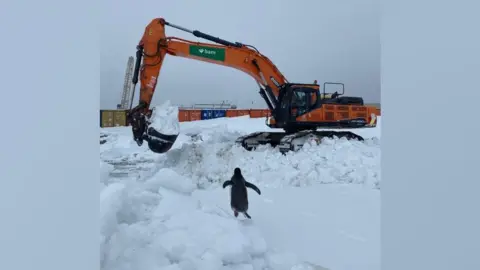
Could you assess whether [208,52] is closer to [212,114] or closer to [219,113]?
[212,114]

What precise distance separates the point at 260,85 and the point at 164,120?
2276 millimetres

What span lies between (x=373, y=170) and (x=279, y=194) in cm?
137

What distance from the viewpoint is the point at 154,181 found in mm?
3227

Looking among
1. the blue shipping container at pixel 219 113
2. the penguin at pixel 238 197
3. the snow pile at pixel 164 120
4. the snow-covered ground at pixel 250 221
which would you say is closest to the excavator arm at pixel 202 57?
the snow pile at pixel 164 120

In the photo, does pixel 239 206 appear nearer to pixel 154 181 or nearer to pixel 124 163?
pixel 154 181

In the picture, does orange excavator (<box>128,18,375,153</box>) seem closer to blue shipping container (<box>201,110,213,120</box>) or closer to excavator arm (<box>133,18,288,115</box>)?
excavator arm (<box>133,18,288,115</box>)

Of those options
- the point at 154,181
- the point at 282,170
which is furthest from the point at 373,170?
the point at 154,181

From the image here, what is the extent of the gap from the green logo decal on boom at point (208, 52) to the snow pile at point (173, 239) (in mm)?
3948

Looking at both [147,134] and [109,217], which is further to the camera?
[147,134]

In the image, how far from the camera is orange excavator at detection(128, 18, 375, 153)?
577 centimetres

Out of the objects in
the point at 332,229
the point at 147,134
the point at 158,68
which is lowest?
the point at 332,229

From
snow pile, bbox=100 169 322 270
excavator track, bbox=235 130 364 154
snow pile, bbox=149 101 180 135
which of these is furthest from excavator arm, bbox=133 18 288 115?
snow pile, bbox=100 169 322 270

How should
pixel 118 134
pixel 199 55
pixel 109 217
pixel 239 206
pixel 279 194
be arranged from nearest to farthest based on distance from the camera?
pixel 109 217 < pixel 239 206 < pixel 279 194 < pixel 199 55 < pixel 118 134

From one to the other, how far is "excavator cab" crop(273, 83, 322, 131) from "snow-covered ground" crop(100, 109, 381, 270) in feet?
6.12
